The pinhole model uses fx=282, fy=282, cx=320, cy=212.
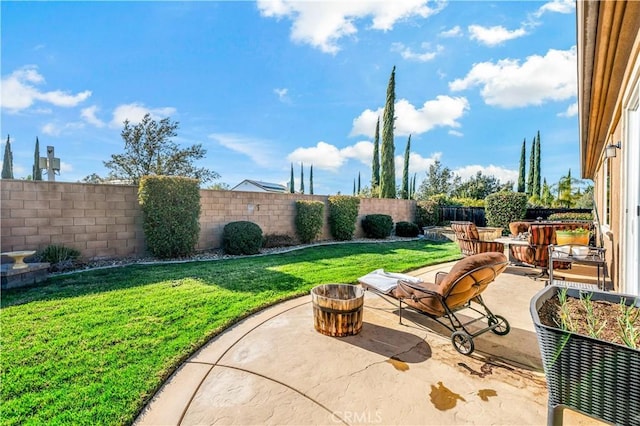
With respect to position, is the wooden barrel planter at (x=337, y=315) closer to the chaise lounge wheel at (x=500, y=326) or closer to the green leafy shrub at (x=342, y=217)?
the chaise lounge wheel at (x=500, y=326)

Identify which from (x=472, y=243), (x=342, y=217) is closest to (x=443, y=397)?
(x=472, y=243)

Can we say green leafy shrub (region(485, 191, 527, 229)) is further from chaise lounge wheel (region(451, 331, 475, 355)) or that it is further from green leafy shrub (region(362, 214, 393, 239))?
chaise lounge wheel (region(451, 331, 475, 355))

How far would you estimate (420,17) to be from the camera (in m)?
6.56

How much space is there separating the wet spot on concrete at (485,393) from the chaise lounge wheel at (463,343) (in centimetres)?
55

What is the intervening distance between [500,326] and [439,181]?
3003 cm

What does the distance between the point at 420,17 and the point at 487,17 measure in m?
1.40

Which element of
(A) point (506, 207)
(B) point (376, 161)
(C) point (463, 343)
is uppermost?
(B) point (376, 161)

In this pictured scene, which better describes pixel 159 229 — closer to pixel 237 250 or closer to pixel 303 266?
pixel 237 250

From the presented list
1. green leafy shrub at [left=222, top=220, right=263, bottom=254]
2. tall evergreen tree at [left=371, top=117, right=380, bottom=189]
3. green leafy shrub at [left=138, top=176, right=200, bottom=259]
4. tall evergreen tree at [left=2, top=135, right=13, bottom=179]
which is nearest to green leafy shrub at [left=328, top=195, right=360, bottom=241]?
green leafy shrub at [left=222, top=220, right=263, bottom=254]

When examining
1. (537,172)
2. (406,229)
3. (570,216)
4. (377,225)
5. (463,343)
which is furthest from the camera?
(537,172)

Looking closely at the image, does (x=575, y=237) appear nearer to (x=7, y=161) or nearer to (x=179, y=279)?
(x=179, y=279)

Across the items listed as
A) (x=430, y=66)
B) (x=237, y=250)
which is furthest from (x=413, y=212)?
(x=237, y=250)

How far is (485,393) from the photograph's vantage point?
7.48 ft

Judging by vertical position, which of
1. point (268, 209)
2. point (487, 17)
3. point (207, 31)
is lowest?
point (268, 209)
